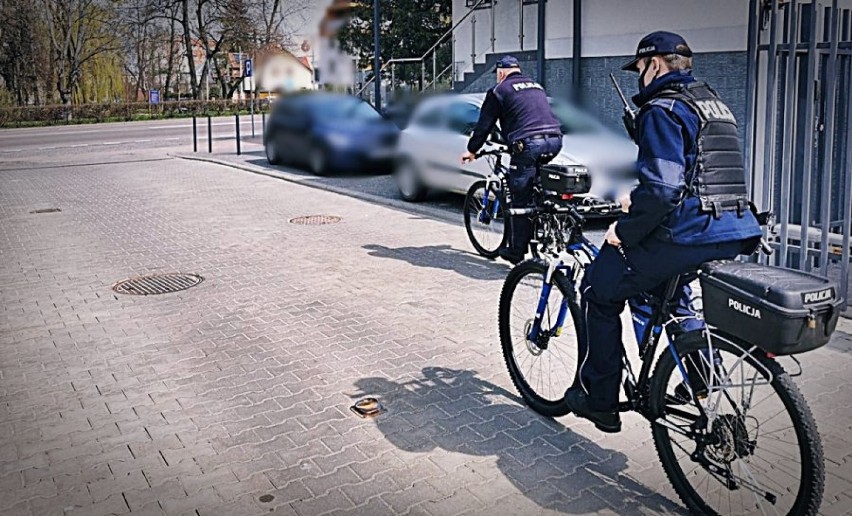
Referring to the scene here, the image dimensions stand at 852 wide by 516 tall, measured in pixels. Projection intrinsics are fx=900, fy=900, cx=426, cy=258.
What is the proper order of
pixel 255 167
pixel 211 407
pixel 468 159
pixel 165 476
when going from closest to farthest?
pixel 165 476
pixel 211 407
pixel 468 159
pixel 255 167

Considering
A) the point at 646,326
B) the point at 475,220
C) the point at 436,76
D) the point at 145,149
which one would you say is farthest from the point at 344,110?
the point at 646,326

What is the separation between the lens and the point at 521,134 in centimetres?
790

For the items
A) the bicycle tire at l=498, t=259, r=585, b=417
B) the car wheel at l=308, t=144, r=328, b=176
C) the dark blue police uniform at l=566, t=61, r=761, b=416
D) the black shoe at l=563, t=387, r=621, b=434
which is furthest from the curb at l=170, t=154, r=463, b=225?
the dark blue police uniform at l=566, t=61, r=761, b=416

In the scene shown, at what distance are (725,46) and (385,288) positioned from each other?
25.2ft

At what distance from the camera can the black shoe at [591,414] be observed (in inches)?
163

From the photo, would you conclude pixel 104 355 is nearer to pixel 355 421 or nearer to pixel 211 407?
pixel 211 407

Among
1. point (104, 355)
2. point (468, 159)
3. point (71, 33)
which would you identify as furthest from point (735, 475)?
point (71, 33)

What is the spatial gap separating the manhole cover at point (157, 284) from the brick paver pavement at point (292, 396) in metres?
0.15

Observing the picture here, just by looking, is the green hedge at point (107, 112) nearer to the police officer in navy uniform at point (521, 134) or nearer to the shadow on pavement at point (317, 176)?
the shadow on pavement at point (317, 176)

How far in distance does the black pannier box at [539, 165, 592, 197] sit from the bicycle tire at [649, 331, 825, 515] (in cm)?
125

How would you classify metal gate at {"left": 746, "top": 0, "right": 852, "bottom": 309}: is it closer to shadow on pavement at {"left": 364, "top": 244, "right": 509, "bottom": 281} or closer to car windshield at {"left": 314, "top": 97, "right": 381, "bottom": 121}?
shadow on pavement at {"left": 364, "top": 244, "right": 509, "bottom": 281}

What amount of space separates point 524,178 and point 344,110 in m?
8.91

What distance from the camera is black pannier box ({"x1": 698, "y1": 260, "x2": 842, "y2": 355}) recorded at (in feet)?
10.3

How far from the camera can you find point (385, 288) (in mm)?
7980
